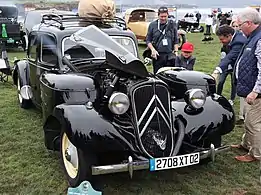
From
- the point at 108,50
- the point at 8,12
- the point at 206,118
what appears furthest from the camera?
the point at 8,12

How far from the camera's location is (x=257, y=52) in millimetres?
4215

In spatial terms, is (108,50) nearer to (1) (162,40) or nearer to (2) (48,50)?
(2) (48,50)

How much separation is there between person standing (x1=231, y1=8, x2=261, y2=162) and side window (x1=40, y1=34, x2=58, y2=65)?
243cm

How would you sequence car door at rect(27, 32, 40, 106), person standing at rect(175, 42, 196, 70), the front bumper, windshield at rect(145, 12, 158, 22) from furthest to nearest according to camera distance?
windshield at rect(145, 12, 158, 22) → person standing at rect(175, 42, 196, 70) → car door at rect(27, 32, 40, 106) → the front bumper

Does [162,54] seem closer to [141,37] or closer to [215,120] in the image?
[215,120]

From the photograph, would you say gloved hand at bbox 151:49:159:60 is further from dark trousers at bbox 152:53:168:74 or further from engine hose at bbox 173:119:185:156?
engine hose at bbox 173:119:185:156

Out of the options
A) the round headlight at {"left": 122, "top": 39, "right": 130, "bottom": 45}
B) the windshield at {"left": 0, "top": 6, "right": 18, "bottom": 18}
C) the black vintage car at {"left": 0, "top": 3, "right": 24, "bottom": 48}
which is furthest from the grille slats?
the windshield at {"left": 0, "top": 6, "right": 18, "bottom": 18}

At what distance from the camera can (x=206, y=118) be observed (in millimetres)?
4133

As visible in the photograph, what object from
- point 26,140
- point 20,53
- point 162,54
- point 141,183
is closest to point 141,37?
point 20,53

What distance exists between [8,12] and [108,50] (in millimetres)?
14240

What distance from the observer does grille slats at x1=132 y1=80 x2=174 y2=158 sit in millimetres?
3814

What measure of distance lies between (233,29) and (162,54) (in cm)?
133

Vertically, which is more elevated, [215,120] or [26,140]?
[215,120]

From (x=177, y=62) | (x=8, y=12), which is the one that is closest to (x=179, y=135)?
(x=177, y=62)
